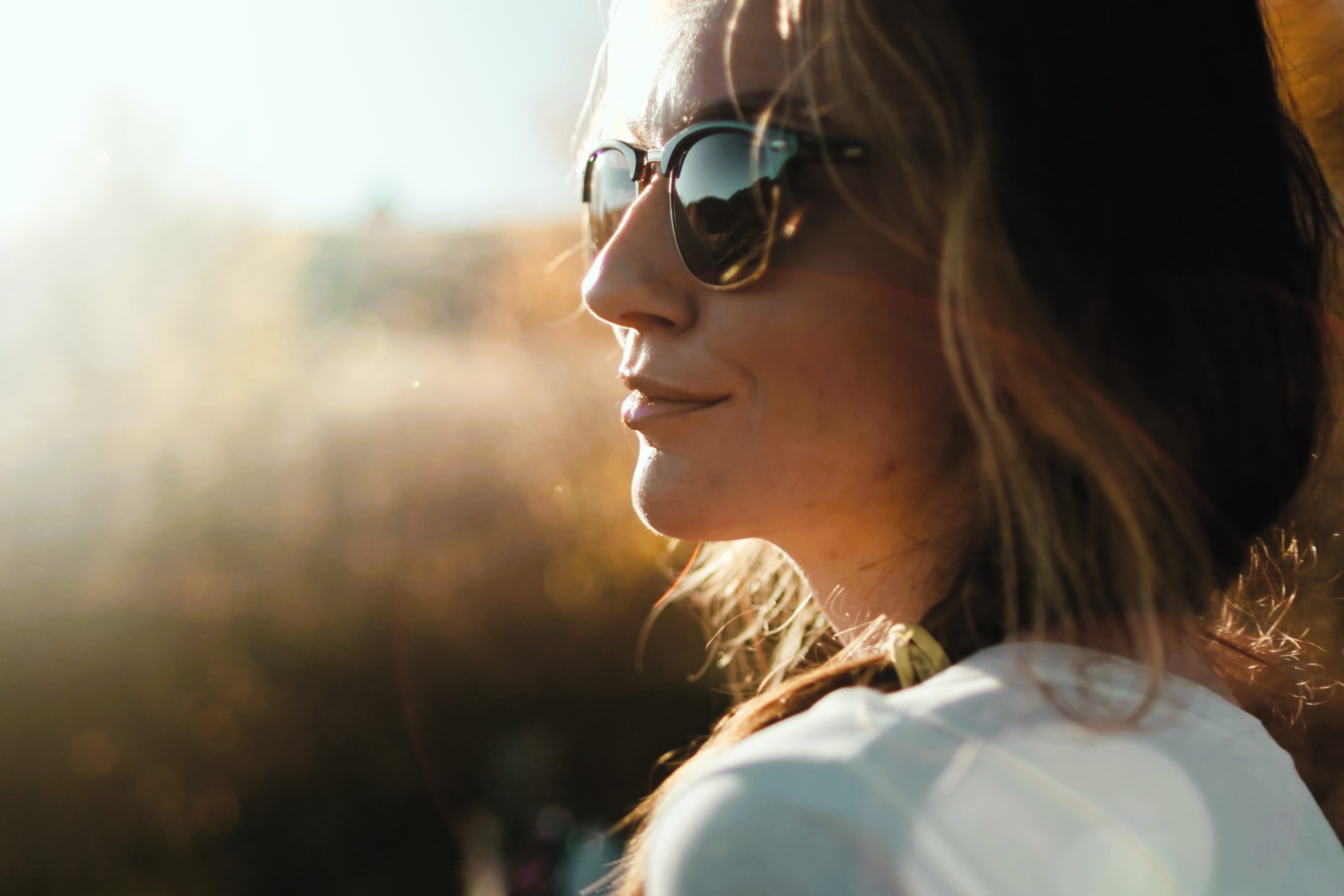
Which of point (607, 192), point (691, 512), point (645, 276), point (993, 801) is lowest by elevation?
point (993, 801)

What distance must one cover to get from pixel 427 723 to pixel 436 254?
3183 millimetres

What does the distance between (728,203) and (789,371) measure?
265mm

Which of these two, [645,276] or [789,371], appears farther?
[645,276]

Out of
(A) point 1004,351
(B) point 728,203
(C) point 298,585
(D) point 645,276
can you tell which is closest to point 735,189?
(B) point 728,203

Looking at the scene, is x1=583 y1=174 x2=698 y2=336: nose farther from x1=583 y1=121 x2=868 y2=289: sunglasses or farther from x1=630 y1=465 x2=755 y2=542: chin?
x1=630 y1=465 x2=755 y2=542: chin

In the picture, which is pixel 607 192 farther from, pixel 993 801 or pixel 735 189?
pixel 993 801

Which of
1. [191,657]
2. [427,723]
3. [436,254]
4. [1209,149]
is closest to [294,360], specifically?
[436,254]

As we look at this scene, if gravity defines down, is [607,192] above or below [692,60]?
below

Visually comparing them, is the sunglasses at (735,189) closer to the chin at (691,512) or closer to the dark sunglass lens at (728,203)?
the dark sunglass lens at (728,203)

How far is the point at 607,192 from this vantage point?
175 centimetres

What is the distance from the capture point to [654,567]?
543cm

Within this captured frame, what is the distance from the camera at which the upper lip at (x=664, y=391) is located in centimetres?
138

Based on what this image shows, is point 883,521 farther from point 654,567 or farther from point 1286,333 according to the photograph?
point 654,567

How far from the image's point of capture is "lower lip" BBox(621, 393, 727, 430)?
4.57 ft
